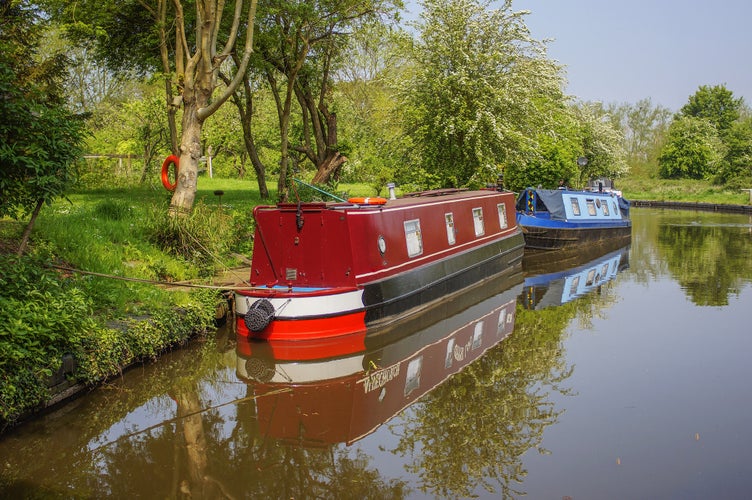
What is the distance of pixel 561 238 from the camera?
19.1 metres

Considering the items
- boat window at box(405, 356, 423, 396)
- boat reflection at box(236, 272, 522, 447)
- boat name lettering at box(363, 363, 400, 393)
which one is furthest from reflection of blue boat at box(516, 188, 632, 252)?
boat name lettering at box(363, 363, 400, 393)

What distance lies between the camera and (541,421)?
6.77 m

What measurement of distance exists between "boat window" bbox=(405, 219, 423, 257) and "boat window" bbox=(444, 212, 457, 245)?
1327 mm

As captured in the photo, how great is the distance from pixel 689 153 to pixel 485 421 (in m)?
42.2

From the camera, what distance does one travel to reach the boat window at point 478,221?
A: 13.8 meters

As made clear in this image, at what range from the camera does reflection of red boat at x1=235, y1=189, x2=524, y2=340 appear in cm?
865

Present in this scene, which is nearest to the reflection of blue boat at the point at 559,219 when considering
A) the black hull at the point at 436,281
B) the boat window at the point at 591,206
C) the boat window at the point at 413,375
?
the boat window at the point at 591,206

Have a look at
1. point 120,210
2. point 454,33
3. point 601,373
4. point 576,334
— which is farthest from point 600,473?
point 454,33

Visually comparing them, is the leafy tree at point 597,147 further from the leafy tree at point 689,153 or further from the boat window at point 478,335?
the boat window at point 478,335

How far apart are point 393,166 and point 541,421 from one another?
42.8 feet

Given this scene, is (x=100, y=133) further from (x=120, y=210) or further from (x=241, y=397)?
(x=241, y=397)

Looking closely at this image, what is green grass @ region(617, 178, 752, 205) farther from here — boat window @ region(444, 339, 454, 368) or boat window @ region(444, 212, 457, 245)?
boat window @ region(444, 339, 454, 368)

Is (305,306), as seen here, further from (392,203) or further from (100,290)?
(392,203)

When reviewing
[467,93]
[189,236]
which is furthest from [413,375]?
[467,93]
